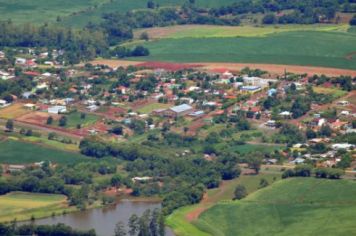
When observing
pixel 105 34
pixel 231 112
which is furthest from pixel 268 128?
pixel 105 34

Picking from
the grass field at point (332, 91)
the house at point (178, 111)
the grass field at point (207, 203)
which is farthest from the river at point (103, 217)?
the grass field at point (332, 91)

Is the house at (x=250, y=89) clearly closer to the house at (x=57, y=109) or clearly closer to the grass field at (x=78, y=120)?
the grass field at (x=78, y=120)

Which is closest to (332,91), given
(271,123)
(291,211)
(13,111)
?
(271,123)

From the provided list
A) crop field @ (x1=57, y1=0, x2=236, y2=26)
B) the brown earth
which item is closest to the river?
the brown earth

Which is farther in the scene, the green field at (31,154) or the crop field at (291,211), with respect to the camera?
the green field at (31,154)

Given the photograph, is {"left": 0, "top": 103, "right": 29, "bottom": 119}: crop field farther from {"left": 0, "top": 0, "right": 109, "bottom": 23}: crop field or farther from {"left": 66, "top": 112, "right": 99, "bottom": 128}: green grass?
{"left": 0, "top": 0, "right": 109, "bottom": 23}: crop field

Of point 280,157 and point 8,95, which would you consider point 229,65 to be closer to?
point 8,95
